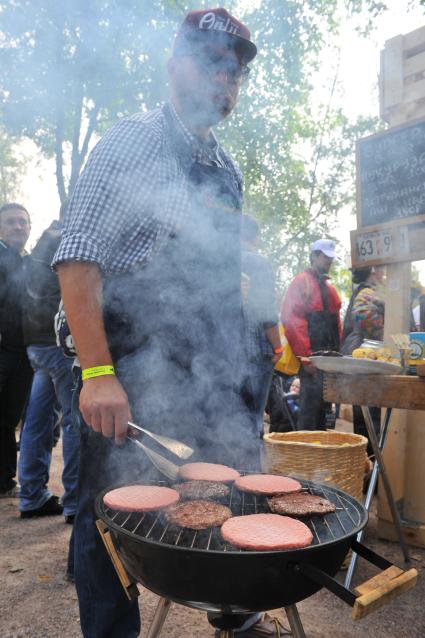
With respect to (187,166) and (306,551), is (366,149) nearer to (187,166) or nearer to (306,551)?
(187,166)

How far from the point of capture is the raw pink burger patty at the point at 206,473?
172 cm

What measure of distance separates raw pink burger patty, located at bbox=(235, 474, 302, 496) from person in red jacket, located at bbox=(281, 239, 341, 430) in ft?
10.1

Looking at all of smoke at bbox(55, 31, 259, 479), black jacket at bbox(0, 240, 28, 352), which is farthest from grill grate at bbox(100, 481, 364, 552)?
black jacket at bbox(0, 240, 28, 352)

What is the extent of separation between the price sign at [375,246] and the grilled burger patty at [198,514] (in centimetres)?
241

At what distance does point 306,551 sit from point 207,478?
592 mm

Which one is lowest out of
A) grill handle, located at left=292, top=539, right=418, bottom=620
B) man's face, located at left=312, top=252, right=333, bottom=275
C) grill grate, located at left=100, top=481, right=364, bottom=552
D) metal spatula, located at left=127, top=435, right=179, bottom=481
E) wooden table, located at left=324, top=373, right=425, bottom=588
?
grill handle, located at left=292, top=539, right=418, bottom=620

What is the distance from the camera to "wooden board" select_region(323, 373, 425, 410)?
94.7 inches

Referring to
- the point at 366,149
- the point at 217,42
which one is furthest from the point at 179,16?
the point at 217,42

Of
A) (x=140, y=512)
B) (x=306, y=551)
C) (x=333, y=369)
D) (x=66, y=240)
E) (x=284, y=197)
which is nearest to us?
(x=306, y=551)

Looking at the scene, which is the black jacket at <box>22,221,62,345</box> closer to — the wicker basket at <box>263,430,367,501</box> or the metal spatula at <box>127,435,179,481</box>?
the wicker basket at <box>263,430,367,501</box>

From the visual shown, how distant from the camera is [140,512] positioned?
4.88 ft

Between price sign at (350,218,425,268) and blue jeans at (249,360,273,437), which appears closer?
price sign at (350,218,425,268)

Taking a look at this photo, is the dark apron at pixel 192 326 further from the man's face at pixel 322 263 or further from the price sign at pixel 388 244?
the man's face at pixel 322 263

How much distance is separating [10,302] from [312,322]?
9.67 feet
